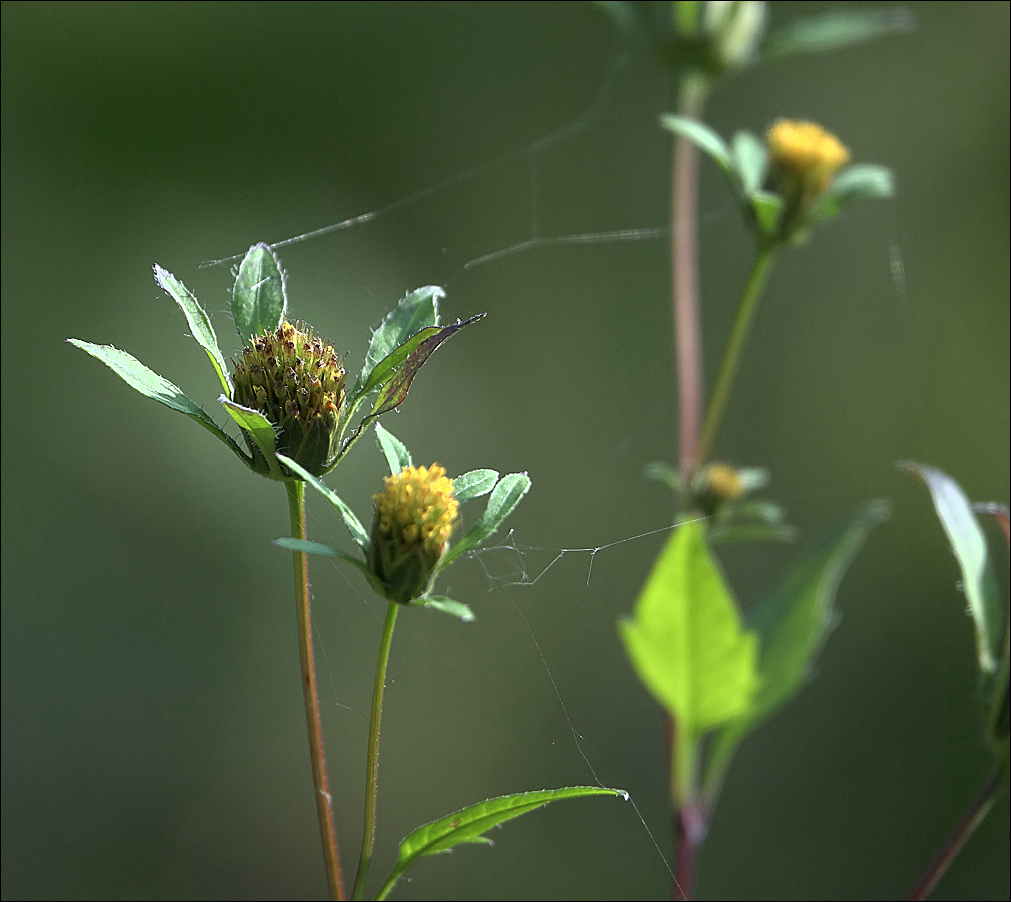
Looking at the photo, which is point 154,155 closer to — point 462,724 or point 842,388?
point 462,724

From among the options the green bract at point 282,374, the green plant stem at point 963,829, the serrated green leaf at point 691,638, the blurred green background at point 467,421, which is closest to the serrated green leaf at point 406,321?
the green bract at point 282,374

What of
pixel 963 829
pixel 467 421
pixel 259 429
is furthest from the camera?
pixel 467 421

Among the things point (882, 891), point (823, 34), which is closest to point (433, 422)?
point (823, 34)

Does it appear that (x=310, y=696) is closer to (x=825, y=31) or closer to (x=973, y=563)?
(x=973, y=563)

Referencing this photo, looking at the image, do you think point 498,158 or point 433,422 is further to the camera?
point 498,158

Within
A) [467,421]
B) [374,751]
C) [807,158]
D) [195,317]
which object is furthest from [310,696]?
[467,421]

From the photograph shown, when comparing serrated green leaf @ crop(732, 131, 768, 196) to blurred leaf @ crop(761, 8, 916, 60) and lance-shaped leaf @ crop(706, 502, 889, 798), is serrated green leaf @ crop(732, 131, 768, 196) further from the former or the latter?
lance-shaped leaf @ crop(706, 502, 889, 798)
